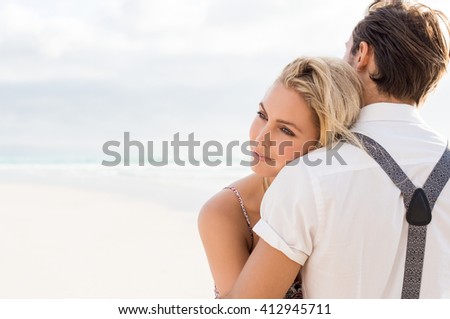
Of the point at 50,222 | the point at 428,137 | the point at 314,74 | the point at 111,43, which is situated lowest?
the point at 50,222

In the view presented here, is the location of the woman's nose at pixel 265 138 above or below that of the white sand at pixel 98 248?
above

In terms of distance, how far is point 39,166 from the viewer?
20.0m

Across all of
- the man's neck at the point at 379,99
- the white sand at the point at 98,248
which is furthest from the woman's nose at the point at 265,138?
the white sand at the point at 98,248

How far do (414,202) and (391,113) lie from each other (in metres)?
0.34

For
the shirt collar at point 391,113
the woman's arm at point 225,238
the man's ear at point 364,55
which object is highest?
the man's ear at point 364,55

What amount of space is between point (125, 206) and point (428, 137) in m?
9.85

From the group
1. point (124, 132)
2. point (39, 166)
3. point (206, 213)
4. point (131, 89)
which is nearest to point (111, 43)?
point (131, 89)

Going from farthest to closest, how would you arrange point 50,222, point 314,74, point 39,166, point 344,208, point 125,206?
point 39,166 < point 125,206 < point 50,222 < point 314,74 < point 344,208

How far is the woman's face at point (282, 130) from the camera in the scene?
2.14 metres

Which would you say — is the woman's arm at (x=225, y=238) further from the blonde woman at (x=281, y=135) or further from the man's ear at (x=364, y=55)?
the man's ear at (x=364, y=55)

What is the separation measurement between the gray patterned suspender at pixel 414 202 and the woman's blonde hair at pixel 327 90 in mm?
202

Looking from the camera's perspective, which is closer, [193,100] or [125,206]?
[125,206]

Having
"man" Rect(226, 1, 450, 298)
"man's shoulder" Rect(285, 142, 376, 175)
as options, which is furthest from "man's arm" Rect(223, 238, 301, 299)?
"man's shoulder" Rect(285, 142, 376, 175)

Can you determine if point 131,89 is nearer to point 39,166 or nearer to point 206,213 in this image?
point 39,166
